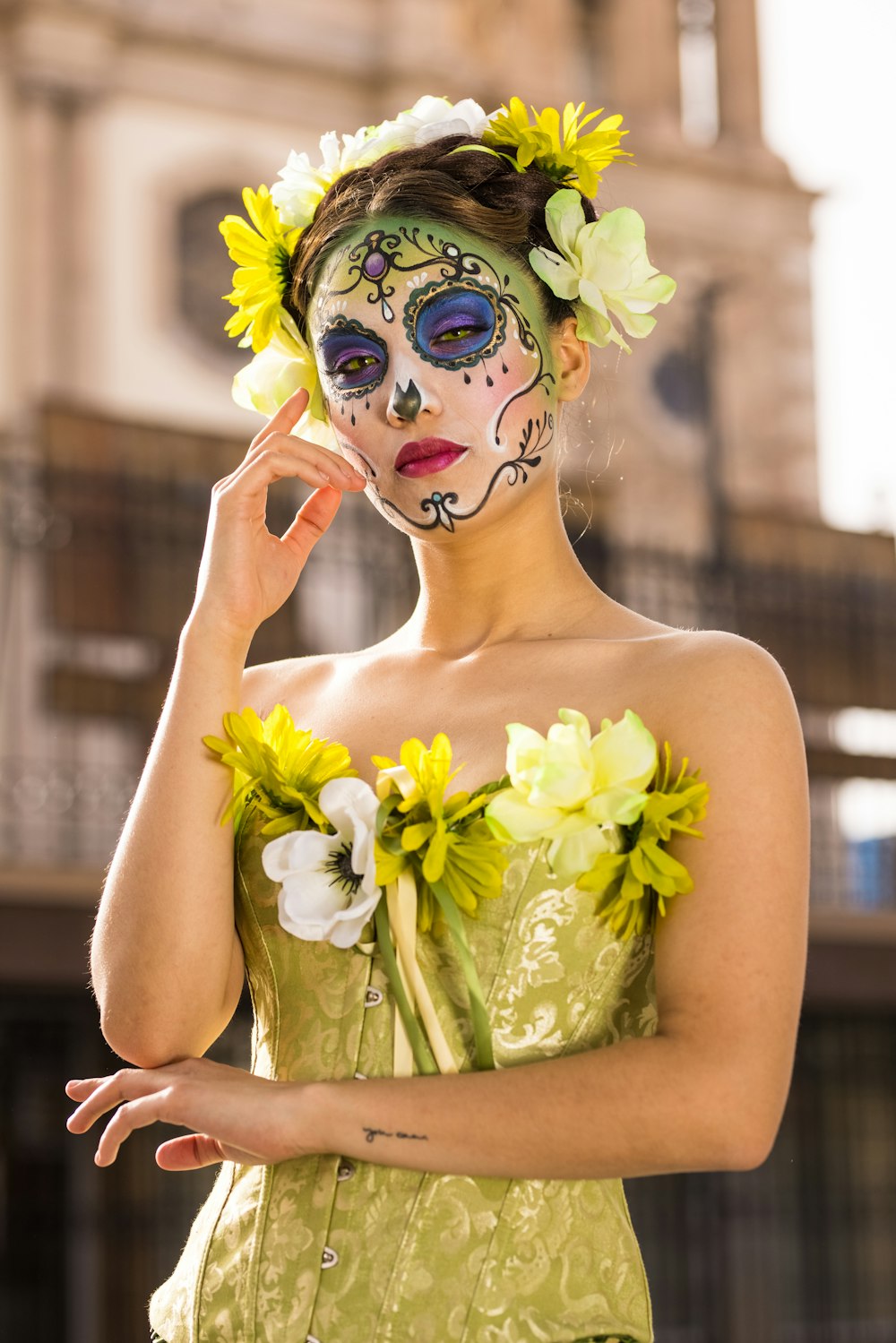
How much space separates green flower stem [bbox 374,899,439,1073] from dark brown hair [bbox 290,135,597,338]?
754 millimetres

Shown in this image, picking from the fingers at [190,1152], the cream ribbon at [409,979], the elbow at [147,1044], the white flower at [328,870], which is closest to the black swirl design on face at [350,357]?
the white flower at [328,870]

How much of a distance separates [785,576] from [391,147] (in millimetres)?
9554

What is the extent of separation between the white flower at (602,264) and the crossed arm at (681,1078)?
1.69 feet

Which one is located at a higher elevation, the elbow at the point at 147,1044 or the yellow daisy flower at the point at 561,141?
the yellow daisy flower at the point at 561,141

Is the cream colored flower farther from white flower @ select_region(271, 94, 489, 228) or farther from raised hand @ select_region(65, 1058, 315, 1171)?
white flower @ select_region(271, 94, 489, 228)

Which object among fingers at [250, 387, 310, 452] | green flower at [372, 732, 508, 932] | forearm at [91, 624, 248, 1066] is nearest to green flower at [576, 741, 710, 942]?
green flower at [372, 732, 508, 932]

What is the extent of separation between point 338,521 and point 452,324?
8.41 metres

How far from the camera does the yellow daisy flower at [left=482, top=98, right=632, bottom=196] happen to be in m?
2.20

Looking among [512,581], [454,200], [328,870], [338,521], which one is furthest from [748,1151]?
[338,521]

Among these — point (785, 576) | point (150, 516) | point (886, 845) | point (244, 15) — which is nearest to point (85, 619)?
point (150, 516)

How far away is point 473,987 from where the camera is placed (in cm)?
185

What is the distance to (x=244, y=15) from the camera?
16719 mm

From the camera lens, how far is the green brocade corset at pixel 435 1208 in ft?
5.80

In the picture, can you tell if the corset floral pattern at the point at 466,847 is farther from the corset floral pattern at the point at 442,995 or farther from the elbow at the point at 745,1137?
the elbow at the point at 745,1137
